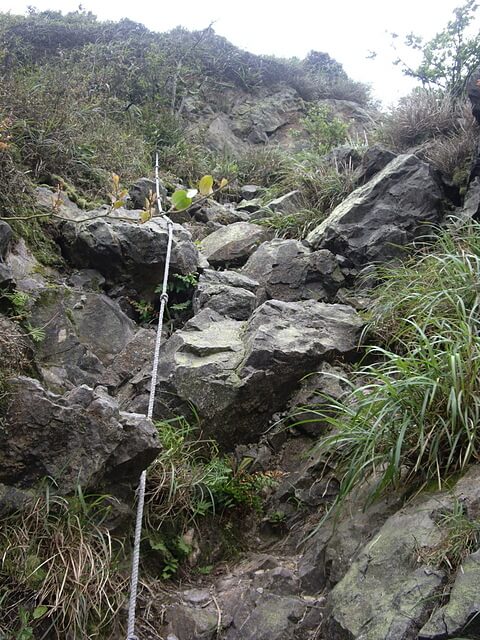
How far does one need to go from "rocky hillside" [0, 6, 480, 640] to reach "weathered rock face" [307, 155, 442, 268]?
2 centimetres

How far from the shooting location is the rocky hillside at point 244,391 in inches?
94.3

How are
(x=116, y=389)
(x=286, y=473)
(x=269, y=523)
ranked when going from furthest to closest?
(x=116, y=389) → (x=286, y=473) → (x=269, y=523)

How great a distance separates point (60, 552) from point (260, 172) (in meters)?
6.81

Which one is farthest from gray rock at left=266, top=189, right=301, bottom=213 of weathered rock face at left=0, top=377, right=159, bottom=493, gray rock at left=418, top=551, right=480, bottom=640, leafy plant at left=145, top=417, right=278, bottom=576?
gray rock at left=418, top=551, right=480, bottom=640

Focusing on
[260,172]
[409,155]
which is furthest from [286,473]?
[260,172]

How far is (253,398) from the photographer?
3.61 m

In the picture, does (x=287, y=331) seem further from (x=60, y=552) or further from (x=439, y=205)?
(x=439, y=205)

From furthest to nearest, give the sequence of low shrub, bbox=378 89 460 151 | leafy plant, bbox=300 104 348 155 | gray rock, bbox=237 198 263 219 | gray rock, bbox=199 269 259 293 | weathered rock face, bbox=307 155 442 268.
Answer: leafy plant, bbox=300 104 348 155
gray rock, bbox=237 198 263 219
low shrub, bbox=378 89 460 151
weathered rock face, bbox=307 155 442 268
gray rock, bbox=199 269 259 293

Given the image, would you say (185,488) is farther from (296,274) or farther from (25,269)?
(296,274)

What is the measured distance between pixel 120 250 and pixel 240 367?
1.66 meters

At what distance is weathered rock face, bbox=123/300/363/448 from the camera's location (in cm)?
354

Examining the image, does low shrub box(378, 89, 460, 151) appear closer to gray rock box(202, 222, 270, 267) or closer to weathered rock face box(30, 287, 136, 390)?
gray rock box(202, 222, 270, 267)

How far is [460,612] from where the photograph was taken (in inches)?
74.3

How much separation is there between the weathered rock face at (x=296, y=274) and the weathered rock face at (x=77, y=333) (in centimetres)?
129
